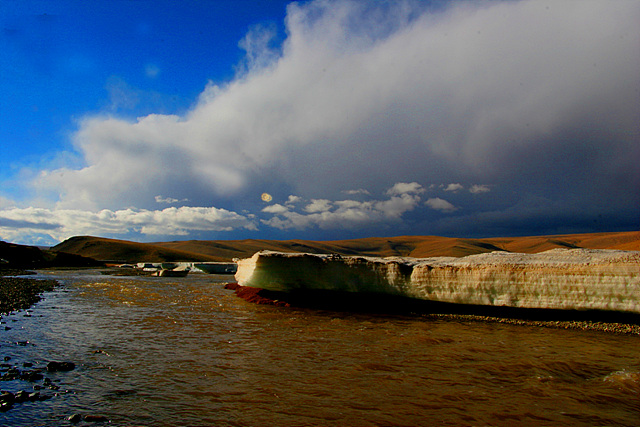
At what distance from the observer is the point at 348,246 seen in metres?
182

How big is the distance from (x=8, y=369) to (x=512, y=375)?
9496 millimetres

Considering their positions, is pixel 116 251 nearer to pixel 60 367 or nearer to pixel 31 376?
pixel 60 367

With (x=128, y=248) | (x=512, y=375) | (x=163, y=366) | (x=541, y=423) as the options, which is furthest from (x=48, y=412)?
(x=128, y=248)

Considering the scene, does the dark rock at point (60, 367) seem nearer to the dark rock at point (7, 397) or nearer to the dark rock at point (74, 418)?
the dark rock at point (7, 397)

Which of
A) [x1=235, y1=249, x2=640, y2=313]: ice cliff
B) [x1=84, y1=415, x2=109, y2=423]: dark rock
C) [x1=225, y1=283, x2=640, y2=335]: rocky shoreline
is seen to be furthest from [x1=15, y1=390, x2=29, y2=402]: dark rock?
[x1=225, y1=283, x2=640, y2=335]: rocky shoreline

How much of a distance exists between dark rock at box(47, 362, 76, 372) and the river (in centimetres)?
17

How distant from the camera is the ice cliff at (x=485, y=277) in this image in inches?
394

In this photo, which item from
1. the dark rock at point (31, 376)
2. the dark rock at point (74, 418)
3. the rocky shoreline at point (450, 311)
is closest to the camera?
the dark rock at point (74, 418)

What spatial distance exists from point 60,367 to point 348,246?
6991 inches

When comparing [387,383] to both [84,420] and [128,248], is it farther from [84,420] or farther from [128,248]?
[128,248]

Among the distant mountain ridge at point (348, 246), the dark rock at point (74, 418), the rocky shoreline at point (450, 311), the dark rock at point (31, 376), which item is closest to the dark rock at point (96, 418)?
the dark rock at point (74, 418)

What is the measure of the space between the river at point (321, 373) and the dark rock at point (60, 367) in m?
0.17

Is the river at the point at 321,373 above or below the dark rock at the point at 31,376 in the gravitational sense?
below

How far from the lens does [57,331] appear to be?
925cm
